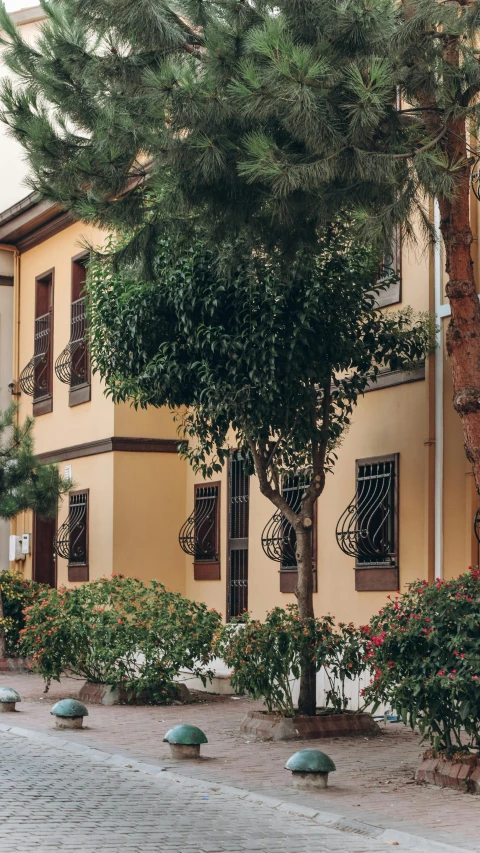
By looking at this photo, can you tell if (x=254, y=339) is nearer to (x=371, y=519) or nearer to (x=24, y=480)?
(x=371, y=519)

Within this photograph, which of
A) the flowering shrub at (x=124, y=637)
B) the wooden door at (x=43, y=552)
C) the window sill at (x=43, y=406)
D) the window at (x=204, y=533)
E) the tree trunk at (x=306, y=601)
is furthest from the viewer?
the wooden door at (x=43, y=552)

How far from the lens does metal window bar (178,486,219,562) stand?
708 inches

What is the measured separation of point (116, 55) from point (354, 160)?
7.01ft

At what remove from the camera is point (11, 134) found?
9.65m

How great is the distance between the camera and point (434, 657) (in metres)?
8.63

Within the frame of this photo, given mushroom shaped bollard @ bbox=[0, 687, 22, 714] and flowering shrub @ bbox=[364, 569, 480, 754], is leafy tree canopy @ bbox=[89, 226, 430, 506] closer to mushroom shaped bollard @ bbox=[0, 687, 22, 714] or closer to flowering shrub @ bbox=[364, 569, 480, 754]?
flowering shrub @ bbox=[364, 569, 480, 754]

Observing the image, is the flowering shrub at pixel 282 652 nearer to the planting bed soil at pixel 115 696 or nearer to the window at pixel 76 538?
the planting bed soil at pixel 115 696

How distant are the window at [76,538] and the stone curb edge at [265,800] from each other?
7.59 meters

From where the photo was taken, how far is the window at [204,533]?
58.6 feet

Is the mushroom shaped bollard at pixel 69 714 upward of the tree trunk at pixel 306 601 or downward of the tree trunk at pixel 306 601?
downward

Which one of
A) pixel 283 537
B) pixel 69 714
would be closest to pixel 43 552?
pixel 283 537

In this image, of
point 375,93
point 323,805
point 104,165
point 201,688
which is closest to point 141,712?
point 201,688

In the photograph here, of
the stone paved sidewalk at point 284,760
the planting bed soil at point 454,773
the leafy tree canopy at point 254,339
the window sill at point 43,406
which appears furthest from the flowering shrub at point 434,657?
the window sill at point 43,406

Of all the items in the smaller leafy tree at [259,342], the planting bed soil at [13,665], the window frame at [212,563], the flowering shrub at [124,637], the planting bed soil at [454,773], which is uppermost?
the smaller leafy tree at [259,342]
